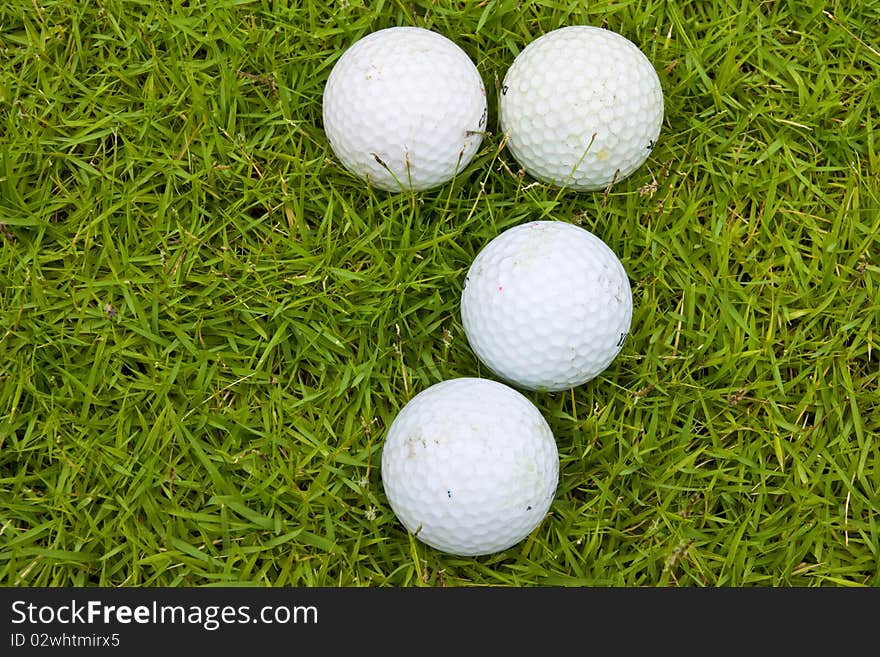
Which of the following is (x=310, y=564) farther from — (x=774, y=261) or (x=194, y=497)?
(x=774, y=261)

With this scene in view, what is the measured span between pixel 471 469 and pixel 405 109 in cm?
97

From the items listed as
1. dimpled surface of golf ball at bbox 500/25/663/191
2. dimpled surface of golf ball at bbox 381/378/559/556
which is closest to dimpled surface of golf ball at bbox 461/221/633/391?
dimpled surface of golf ball at bbox 381/378/559/556

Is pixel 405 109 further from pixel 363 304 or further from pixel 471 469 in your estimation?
pixel 471 469

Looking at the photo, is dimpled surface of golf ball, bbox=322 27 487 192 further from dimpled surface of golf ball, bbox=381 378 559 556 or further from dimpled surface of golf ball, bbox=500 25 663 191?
dimpled surface of golf ball, bbox=381 378 559 556

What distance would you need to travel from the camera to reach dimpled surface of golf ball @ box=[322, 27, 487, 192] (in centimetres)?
208

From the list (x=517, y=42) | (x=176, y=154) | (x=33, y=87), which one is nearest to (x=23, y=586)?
(x=176, y=154)

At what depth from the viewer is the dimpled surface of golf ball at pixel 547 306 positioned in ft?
6.50

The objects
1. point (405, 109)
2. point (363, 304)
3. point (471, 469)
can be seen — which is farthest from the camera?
point (363, 304)

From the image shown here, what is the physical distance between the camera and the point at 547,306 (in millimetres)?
1975

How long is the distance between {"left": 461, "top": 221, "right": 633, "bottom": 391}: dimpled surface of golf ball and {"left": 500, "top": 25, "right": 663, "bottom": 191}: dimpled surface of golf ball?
22 cm

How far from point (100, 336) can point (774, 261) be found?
2.02 meters

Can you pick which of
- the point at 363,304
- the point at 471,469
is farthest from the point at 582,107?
the point at 471,469

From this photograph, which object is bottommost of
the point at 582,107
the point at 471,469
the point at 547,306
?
the point at 471,469

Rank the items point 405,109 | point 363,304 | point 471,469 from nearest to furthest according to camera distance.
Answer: point 471,469
point 405,109
point 363,304
